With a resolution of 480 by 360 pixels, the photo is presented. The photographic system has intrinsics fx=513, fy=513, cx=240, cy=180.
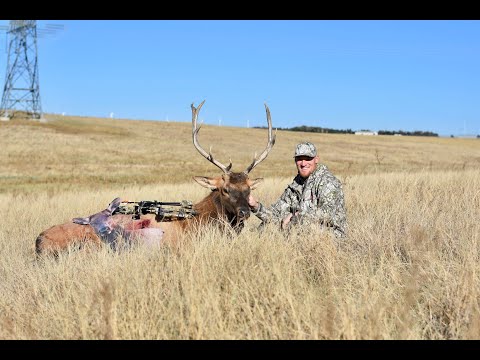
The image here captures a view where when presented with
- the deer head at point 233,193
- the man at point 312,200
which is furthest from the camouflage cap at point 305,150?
the deer head at point 233,193

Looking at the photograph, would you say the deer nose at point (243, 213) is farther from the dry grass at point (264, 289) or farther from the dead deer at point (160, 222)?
the dry grass at point (264, 289)

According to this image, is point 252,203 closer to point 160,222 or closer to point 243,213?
point 243,213

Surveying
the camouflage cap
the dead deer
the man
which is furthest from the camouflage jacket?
the dead deer

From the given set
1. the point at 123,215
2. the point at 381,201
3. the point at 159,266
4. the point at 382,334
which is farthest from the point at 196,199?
the point at 382,334

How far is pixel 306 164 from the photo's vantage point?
259 inches

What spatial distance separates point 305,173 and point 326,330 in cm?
386

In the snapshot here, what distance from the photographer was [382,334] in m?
3.08

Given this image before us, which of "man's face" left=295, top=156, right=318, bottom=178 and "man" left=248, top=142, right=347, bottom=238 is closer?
"man" left=248, top=142, right=347, bottom=238

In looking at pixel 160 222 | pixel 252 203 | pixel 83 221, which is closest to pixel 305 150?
pixel 252 203

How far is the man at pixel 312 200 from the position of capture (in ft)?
20.5

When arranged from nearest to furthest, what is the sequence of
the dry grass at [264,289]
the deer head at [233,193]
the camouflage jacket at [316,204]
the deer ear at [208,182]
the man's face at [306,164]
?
the dry grass at [264,289], the camouflage jacket at [316,204], the deer head at [233,193], the man's face at [306,164], the deer ear at [208,182]

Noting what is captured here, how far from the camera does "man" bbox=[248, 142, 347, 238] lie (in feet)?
20.5

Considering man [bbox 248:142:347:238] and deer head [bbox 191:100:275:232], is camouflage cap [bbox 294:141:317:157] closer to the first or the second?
man [bbox 248:142:347:238]
